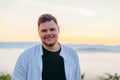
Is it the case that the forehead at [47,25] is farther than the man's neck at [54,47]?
No

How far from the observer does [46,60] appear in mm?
2883

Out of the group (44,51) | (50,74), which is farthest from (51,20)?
(50,74)

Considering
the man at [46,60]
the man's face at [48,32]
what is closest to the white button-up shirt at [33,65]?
the man at [46,60]

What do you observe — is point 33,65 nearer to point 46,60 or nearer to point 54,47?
point 46,60

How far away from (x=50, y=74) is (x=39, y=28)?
1.42 ft

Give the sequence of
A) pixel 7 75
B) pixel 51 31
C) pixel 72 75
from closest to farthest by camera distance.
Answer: pixel 51 31 < pixel 72 75 < pixel 7 75

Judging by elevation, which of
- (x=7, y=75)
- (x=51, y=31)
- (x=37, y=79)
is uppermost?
(x=51, y=31)

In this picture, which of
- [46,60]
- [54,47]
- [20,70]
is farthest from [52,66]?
[20,70]

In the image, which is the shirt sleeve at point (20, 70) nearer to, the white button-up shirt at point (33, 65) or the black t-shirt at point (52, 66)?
the white button-up shirt at point (33, 65)

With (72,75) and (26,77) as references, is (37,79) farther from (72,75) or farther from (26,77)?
(72,75)

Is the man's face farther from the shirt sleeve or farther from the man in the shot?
the shirt sleeve

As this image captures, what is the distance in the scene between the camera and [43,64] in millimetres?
2861

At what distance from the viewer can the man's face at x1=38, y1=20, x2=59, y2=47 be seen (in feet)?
9.09

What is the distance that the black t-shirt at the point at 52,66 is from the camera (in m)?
2.84
